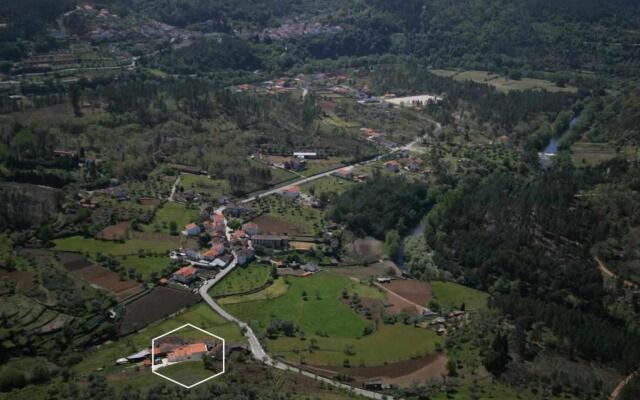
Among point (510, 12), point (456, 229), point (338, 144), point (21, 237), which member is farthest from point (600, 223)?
point (510, 12)

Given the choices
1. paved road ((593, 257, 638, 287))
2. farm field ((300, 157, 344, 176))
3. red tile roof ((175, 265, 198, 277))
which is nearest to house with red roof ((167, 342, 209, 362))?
red tile roof ((175, 265, 198, 277))

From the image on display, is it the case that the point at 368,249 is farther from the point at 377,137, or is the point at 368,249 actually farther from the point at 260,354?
the point at 377,137

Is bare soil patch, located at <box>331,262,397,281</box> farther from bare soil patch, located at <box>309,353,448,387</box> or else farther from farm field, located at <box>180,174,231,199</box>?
farm field, located at <box>180,174,231,199</box>

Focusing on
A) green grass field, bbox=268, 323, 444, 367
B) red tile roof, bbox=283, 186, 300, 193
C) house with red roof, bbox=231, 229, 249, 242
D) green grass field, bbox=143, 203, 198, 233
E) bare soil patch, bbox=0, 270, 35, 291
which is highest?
bare soil patch, bbox=0, 270, 35, 291

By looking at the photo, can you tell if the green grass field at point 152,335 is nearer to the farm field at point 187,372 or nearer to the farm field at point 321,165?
the farm field at point 187,372

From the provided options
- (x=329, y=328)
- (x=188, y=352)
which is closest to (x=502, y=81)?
(x=329, y=328)

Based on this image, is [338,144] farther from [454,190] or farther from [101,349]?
[101,349]

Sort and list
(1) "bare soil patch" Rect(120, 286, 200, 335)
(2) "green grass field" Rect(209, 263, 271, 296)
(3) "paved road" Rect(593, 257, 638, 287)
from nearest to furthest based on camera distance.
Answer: (1) "bare soil patch" Rect(120, 286, 200, 335) < (2) "green grass field" Rect(209, 263, 271, 296) < (3) "paved road" Rect(593, 257, 638, 287)
